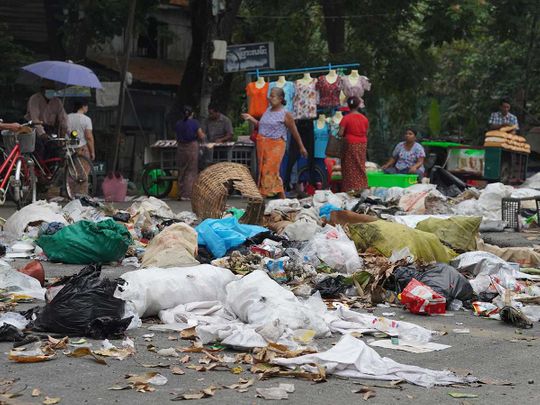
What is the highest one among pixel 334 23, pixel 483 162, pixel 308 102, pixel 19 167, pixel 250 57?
pixel 334 23

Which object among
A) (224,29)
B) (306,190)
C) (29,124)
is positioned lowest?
(306,190)

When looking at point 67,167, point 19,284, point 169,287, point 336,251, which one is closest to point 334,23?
point 67,167

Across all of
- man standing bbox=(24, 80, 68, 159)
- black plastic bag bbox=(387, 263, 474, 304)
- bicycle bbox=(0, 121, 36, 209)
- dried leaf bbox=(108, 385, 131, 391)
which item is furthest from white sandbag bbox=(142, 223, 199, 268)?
man standing bbox=(24, 80, 68, 159)

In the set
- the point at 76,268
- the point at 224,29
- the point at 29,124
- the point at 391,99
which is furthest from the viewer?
the point at 391,99

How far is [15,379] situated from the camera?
5.30 metres

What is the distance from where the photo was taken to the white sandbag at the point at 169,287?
694 centimetres

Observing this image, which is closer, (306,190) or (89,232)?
(89,232)

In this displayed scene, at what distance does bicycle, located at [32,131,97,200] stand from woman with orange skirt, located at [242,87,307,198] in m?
2.67

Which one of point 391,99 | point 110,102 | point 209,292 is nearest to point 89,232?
point 209,292

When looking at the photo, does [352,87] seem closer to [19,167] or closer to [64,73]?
[64,73]

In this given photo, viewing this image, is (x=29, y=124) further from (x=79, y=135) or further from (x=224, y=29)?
(x=224, y=29)

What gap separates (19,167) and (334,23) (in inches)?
635

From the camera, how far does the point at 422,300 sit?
303 inches

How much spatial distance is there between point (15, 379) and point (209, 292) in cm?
219
